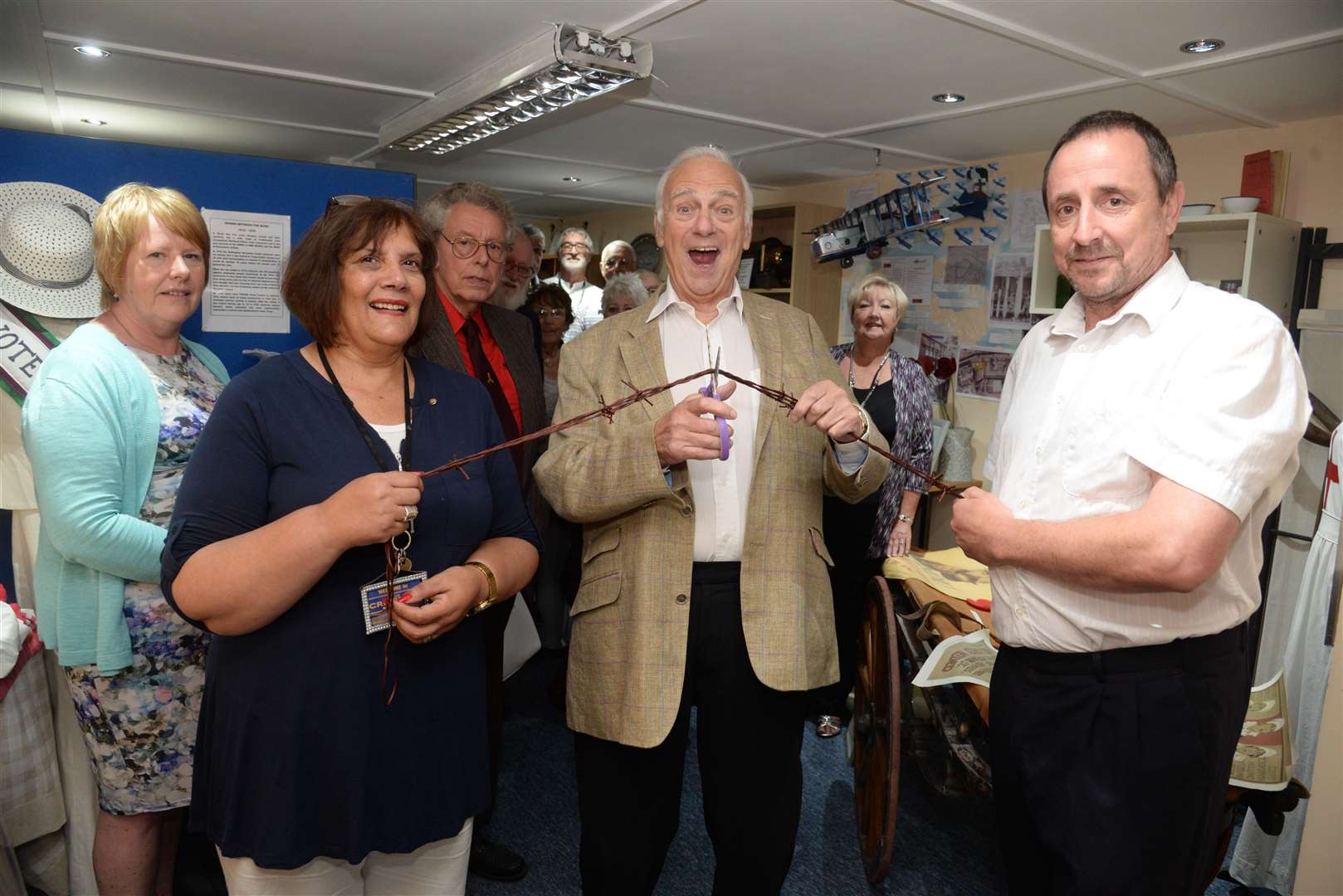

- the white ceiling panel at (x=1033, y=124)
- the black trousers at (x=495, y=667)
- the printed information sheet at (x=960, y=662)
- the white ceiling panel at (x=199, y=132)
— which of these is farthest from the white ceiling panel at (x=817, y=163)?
the black trousers at (x=495, y=667)

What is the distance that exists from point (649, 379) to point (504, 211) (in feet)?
3.12

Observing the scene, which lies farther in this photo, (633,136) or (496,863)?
(633,136)

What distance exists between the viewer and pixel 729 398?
5.57ft

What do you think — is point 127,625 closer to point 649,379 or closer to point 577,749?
point 577,749

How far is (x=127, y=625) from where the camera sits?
178cm

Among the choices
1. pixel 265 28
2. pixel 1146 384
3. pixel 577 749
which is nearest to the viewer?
pixel 1146 384

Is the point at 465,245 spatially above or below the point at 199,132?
below

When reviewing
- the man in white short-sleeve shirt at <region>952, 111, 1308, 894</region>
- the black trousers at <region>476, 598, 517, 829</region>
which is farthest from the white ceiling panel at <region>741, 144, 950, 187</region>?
the man in white short-sleeve shirt at <region>952, 111, 1308, 894</region>

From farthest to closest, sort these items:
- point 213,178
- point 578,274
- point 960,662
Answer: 1. point 578,274
2. point 213,178
3. point 960,662

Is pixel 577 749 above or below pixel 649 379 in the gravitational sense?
below

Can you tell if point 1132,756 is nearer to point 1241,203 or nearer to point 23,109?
point 1241,203

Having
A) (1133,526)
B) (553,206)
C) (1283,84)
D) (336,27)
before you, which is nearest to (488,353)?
(336,27)

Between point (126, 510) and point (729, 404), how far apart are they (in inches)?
49.3

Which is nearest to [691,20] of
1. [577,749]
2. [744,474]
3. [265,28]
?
[265,28]
